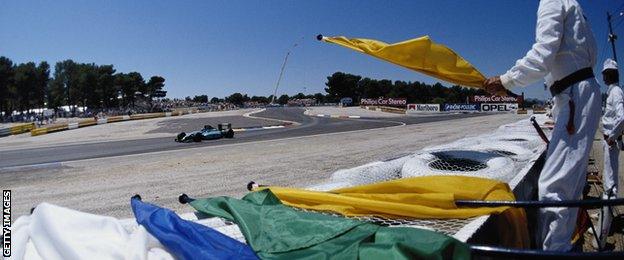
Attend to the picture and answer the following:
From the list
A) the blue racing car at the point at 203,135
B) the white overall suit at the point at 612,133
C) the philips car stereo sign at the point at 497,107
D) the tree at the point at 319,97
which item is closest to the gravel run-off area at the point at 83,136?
the blue racing car at the point at 203,135

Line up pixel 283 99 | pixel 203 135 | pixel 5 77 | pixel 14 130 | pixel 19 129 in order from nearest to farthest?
pixel 203 135, pixel 14 130, pixel 19 129, pixel 5 77, pixel 283 99

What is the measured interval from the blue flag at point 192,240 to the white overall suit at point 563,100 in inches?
76.8

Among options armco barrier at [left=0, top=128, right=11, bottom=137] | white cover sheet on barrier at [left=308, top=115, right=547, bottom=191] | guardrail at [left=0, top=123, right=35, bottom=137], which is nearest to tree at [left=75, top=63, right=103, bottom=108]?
guardrail at [left=0, top=123, right=35, bottom=137]

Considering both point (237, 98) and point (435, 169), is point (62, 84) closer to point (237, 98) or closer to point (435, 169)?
point (237, 98)

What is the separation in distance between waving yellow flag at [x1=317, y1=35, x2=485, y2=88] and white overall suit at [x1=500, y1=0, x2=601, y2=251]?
873mm

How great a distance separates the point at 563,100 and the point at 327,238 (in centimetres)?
191

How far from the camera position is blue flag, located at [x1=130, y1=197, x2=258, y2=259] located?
2.15 metres

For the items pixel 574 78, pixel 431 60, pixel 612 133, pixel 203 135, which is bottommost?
pixel 203 135

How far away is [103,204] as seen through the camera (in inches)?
284

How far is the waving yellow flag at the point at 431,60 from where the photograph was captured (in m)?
4.10

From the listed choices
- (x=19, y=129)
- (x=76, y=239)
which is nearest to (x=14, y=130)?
(x=19, y=129)

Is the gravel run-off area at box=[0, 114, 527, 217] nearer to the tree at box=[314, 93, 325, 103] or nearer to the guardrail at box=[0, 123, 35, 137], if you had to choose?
the guardrail at box=[0, 123, 35, 137]

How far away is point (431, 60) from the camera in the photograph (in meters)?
4.44

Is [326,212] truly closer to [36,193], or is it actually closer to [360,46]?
[360,46]
